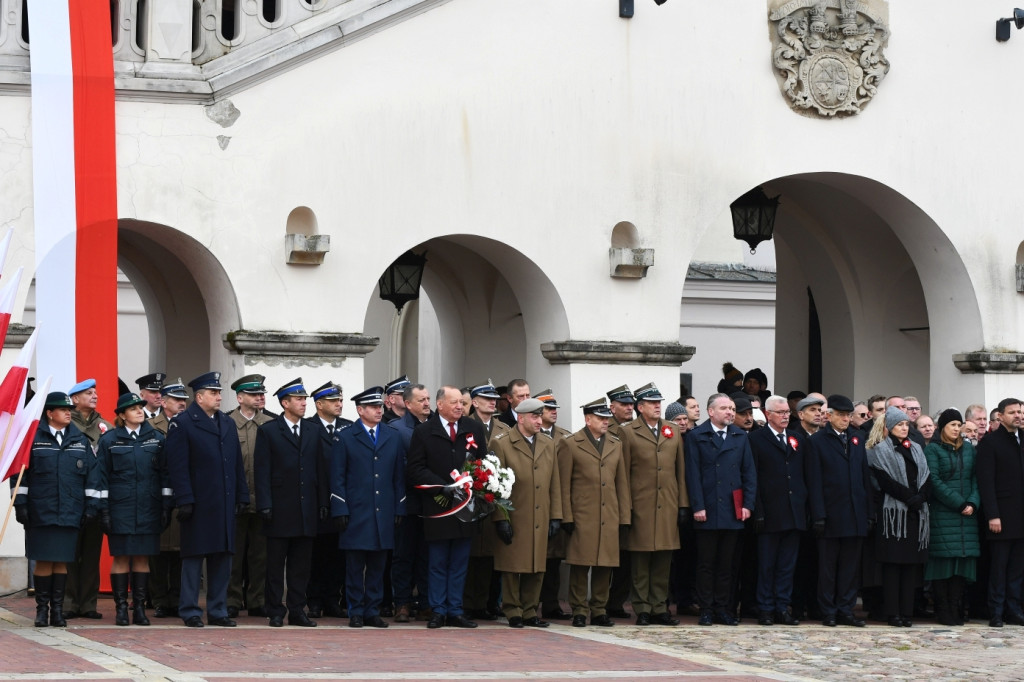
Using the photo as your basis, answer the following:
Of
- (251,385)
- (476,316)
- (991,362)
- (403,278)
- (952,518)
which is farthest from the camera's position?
(476,316)

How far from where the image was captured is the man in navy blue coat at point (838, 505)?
13352 mm

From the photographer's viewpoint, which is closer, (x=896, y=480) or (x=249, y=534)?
(x=249, y=534)

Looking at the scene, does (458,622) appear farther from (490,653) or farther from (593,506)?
(490,653)

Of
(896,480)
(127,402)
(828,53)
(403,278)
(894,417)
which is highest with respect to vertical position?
(828,53)

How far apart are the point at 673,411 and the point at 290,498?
3409 mm

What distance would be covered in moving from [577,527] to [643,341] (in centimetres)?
274

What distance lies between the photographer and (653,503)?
13219 mm

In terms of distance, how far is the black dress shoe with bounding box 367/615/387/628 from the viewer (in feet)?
40.7

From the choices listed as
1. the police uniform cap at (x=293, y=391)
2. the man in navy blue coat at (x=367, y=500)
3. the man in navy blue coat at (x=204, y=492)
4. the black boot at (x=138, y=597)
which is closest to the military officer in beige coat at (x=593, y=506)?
the man in navy blue coat at (x=367, y=500)

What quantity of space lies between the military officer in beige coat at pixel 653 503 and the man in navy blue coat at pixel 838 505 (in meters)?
1.02

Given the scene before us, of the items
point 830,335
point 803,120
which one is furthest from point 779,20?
point 830,335

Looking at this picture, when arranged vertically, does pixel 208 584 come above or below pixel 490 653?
above

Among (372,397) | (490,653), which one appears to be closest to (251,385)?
(372,397)

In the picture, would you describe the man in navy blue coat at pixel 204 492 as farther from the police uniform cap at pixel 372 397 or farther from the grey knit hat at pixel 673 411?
the grey knit hat at pixel 673 411
